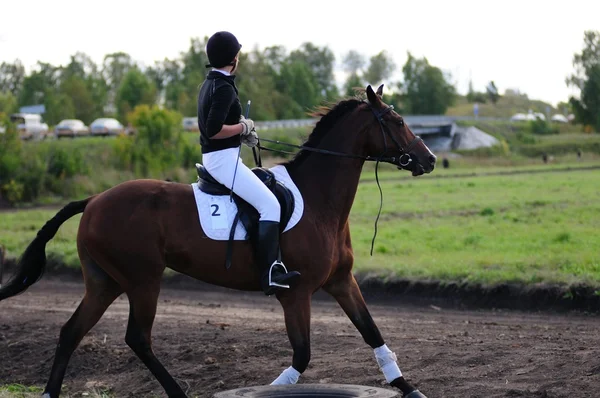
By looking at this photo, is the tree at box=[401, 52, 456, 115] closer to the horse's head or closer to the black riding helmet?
the horse's head

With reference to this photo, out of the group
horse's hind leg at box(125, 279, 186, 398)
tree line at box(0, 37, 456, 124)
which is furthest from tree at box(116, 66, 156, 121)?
horse's hind leg at box(125, 279, 186, 398)

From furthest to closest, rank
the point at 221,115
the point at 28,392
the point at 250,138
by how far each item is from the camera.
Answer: the point at 28,392 → the point at 250,138 → the point at 221,115

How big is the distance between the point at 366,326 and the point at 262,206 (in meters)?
1.47

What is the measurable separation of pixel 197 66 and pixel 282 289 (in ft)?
275

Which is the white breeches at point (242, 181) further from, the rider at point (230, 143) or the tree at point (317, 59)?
the tree at point (317, 59)

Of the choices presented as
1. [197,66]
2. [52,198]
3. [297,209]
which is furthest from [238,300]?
[197,66]

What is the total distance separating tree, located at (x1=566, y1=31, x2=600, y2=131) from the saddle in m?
94.4

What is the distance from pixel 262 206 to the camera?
7.71 meters

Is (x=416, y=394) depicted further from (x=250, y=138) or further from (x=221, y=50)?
(x=221, y=50)

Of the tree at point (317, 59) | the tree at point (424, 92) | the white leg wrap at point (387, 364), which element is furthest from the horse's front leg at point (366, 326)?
the tree at point (317, 59)

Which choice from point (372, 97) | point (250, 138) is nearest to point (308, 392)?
point (250, 138)

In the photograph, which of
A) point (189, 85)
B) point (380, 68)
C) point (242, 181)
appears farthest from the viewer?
point (380, 68)

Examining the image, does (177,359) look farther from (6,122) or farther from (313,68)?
(313,68)

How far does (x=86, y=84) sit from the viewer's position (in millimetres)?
93375
